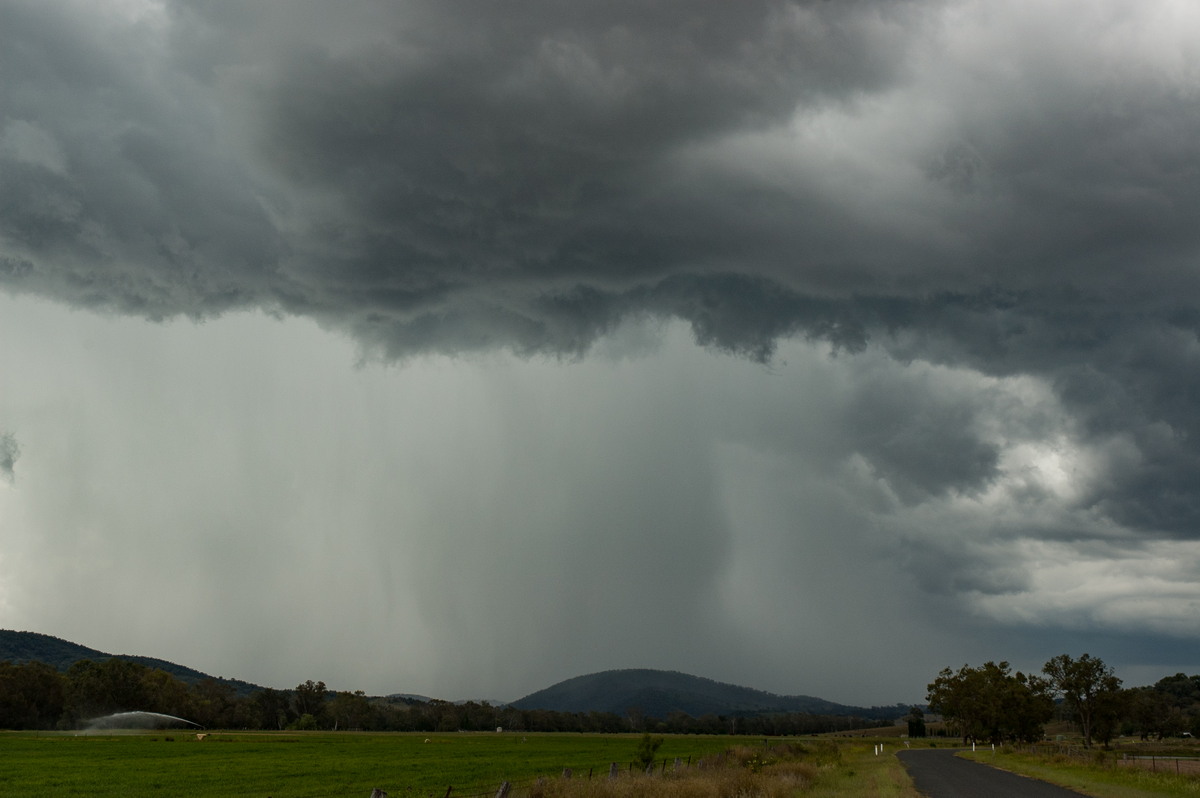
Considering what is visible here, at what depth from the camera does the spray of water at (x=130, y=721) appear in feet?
505

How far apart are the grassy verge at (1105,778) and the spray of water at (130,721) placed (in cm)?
14524

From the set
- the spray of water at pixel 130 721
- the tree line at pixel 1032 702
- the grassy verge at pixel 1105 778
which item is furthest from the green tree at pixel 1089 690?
the spray of water at pixel 130 721

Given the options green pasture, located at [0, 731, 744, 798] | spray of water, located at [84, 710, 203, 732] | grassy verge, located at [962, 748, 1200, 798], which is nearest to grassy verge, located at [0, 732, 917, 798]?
green pasture, located at [0, 731, 744, 798]

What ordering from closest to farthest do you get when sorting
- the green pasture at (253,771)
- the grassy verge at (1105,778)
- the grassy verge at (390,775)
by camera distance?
1. the grassy verge at (390,775)
2. the grassy verge at (1105,778)
3. the green pasture at (253,771)

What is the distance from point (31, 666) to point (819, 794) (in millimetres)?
163971

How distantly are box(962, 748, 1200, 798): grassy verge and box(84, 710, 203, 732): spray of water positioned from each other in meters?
145

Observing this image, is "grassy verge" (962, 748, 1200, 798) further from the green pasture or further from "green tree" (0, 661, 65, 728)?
"green tree" (0, 661, 65, 728)

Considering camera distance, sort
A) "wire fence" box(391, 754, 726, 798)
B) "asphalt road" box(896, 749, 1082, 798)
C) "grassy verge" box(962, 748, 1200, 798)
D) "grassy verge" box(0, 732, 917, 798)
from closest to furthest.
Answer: "grassy verge" box(0, 732, 917, 798) < "wire fence" box(391, 754, 726, 798) < "asphalt road" box(896, 749, 1082, 798) < "grassy verge" box(962, 748, 1200, 798)

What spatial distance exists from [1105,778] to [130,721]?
523 feet

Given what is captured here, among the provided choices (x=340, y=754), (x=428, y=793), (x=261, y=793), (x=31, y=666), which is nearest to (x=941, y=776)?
(x=428, y=793)

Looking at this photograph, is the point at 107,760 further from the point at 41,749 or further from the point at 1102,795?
the point at 1102,795

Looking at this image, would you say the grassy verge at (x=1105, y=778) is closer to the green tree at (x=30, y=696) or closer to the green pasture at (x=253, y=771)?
the green pasture at (x=253, y=771)

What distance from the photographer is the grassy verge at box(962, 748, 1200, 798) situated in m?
42.7

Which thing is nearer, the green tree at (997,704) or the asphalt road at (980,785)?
the asphalt road at (980,785)
